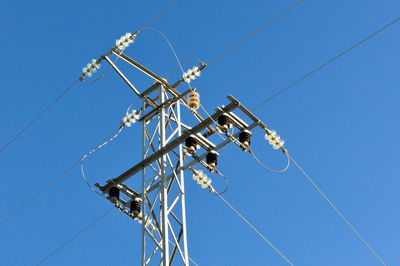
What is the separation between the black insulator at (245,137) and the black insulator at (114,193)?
248 centimetres

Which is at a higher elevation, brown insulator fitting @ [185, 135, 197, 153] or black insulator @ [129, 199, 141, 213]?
brown insulator fitting @ [185, 135, 197, 153]

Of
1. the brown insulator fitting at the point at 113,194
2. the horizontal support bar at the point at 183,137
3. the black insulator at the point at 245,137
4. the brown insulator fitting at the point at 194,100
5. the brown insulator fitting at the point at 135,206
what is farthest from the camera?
the brown insulator fitting at the point at 194,100

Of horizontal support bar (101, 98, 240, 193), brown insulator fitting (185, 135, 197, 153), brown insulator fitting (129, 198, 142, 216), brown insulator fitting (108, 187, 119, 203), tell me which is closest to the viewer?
horizontal support bar (101, 98, 240, 193)

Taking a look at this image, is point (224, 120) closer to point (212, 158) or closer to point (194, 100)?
point (212, 158)

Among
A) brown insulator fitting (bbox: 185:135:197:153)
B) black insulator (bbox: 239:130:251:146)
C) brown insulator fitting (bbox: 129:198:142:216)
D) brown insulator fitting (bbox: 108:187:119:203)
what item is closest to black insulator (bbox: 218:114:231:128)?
black insulator (bbox: 239:130:251:146)

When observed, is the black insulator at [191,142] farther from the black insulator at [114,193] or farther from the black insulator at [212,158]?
the black insulator at [114,193]

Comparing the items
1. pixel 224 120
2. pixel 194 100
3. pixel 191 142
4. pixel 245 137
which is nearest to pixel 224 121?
pixel 224 120

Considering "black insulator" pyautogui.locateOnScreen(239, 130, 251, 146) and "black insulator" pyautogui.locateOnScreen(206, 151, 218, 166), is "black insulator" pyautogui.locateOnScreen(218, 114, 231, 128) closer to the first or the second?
"black insulator" pyautogui.locateOnScreen(239, 130, 251, 146)

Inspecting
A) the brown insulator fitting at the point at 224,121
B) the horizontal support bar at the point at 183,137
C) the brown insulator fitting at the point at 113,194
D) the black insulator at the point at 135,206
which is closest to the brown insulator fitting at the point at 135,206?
the black insulator at the point at 135,206

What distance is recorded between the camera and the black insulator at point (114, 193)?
12578mm

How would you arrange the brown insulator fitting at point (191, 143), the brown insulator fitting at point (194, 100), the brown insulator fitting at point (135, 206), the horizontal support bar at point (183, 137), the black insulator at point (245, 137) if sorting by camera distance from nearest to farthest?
1. the horizontal support bar at point (183, 137)
2. the brown insulator fitting at point (191, 143)
3. the black insulator at point (245, 137)
4. the brown insulator fitting at point (135, 206)
5. the brown insulator fitting at point (194, 100)

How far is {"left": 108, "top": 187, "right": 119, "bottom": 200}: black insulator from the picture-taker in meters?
12.6

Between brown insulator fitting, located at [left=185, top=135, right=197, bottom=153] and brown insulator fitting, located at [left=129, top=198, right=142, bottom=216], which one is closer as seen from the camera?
brown insulator fitting, located at [left=185, top=135, right=197, bottom=153]

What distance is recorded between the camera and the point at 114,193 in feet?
41.3
